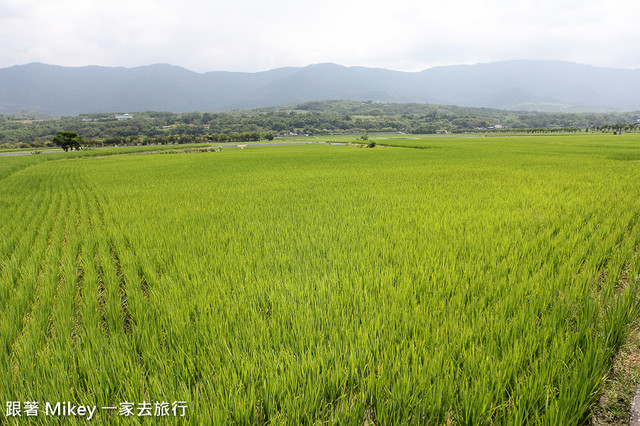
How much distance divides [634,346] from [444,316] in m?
1.35

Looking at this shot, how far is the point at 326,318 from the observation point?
2.46 m

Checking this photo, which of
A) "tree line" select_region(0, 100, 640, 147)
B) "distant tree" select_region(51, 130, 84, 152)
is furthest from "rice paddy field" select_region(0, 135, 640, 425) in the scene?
"tree line" select_region(0, 100, 640, 147)

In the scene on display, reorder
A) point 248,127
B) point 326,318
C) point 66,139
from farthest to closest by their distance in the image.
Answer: point 248,127, point 66,139, point 326,318

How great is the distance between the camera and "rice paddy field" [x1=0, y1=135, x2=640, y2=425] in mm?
1633

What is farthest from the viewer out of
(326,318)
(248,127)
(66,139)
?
(248,127)

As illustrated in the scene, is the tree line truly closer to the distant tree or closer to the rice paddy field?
the distant tree

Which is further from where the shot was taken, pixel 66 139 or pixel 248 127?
pixel 248 127

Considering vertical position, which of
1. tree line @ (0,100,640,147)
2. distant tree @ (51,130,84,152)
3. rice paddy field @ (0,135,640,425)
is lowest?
rice paddy field @ (0,135,640,425)

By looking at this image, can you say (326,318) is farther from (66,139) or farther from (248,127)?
(248,127)

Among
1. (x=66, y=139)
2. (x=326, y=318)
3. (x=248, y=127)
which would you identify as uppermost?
(x=248, y=127)

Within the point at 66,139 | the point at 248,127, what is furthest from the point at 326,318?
the point at 248,127

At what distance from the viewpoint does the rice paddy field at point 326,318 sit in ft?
5.36

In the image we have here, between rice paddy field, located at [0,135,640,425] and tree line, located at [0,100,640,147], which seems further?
tree line, located at [0,100,640,147]

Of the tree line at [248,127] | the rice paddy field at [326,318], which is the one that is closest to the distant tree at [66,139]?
the tree line at [248,127]
